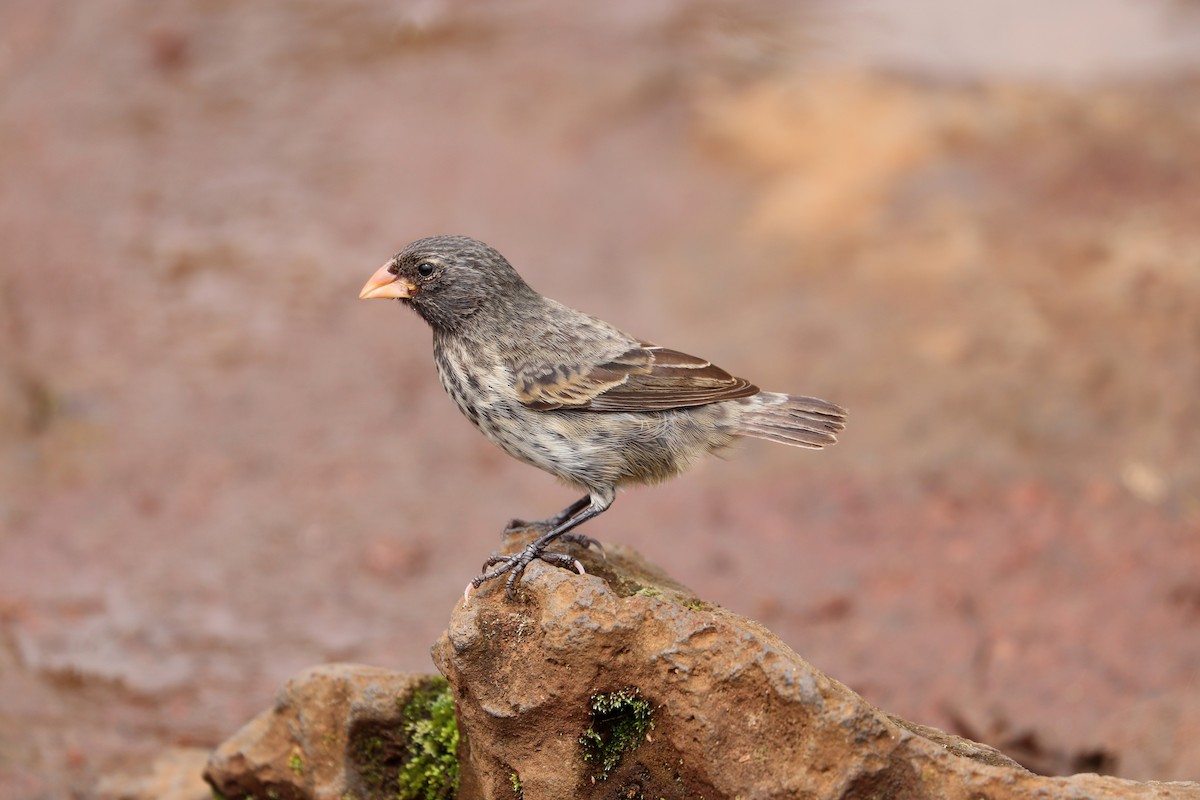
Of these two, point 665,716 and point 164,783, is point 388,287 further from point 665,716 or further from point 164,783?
point 164,783

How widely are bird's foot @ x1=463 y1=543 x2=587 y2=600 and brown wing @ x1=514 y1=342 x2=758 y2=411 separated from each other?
0.81 meters

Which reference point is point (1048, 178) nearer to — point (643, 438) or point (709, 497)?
point (709, 497)

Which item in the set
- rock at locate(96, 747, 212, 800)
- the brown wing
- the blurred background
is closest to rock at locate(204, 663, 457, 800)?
rock at locate(96, 747, 212, 800)

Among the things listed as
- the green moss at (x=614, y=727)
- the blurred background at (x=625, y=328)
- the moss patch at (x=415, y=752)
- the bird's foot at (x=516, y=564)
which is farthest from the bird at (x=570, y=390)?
the blurred background at (x=625, y=328)

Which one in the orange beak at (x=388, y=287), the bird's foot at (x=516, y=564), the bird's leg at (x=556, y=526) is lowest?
the bird's foot at (x=516, y=564)

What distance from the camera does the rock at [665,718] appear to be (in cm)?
462

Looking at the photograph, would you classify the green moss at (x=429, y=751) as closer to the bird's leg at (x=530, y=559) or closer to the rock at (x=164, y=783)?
the bird's leg at (x=530, y=559)

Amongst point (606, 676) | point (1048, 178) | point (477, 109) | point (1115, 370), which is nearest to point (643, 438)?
point (606, 676)

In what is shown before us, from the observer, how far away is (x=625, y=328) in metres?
11.5

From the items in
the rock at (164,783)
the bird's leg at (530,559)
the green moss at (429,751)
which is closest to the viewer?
the bird's leg at (530,559)

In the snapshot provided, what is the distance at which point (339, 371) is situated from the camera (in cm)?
1141

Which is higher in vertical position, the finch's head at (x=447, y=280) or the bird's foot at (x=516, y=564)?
the finch's head at (x=447, y=280)

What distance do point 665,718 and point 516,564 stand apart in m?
0.92

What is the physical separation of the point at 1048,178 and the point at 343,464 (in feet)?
22.9
